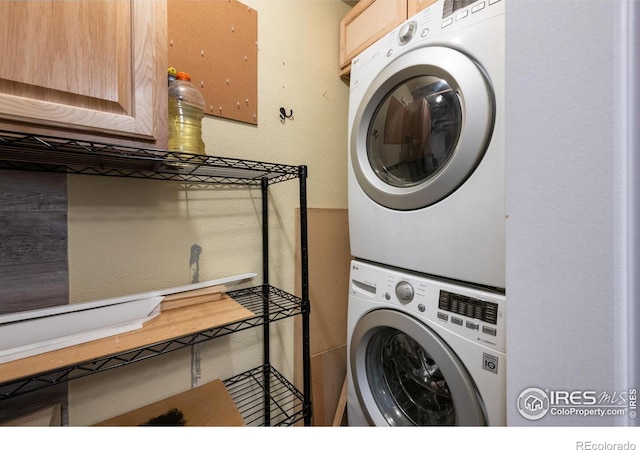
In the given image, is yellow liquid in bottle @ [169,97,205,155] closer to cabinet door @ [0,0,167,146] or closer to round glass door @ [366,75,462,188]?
cabinet door @ [0,0,167,146]

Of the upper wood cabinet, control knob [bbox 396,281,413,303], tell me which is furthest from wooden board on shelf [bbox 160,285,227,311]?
the upper wood cabinet

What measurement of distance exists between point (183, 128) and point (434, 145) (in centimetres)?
79

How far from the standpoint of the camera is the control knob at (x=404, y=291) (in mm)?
816

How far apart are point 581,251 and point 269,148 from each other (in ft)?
3.69

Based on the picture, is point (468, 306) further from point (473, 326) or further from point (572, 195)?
point (572, 195)

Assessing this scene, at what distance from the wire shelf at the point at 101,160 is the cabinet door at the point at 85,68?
0.03 m

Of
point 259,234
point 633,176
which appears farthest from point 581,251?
point 259,234

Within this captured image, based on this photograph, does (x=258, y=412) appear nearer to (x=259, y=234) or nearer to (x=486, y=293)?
(x=259, y=234)

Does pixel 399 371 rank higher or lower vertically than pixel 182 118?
lower

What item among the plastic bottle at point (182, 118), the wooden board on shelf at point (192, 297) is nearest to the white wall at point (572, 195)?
the plastic bottle at point (182, 118)

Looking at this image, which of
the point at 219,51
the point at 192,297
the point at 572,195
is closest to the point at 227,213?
the point at 192,297

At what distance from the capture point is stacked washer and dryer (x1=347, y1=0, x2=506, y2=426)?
0.65 metres

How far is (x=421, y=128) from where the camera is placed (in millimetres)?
864

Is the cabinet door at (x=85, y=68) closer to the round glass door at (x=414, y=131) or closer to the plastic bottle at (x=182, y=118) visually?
the plastic bottle at (x=182, y=118)
